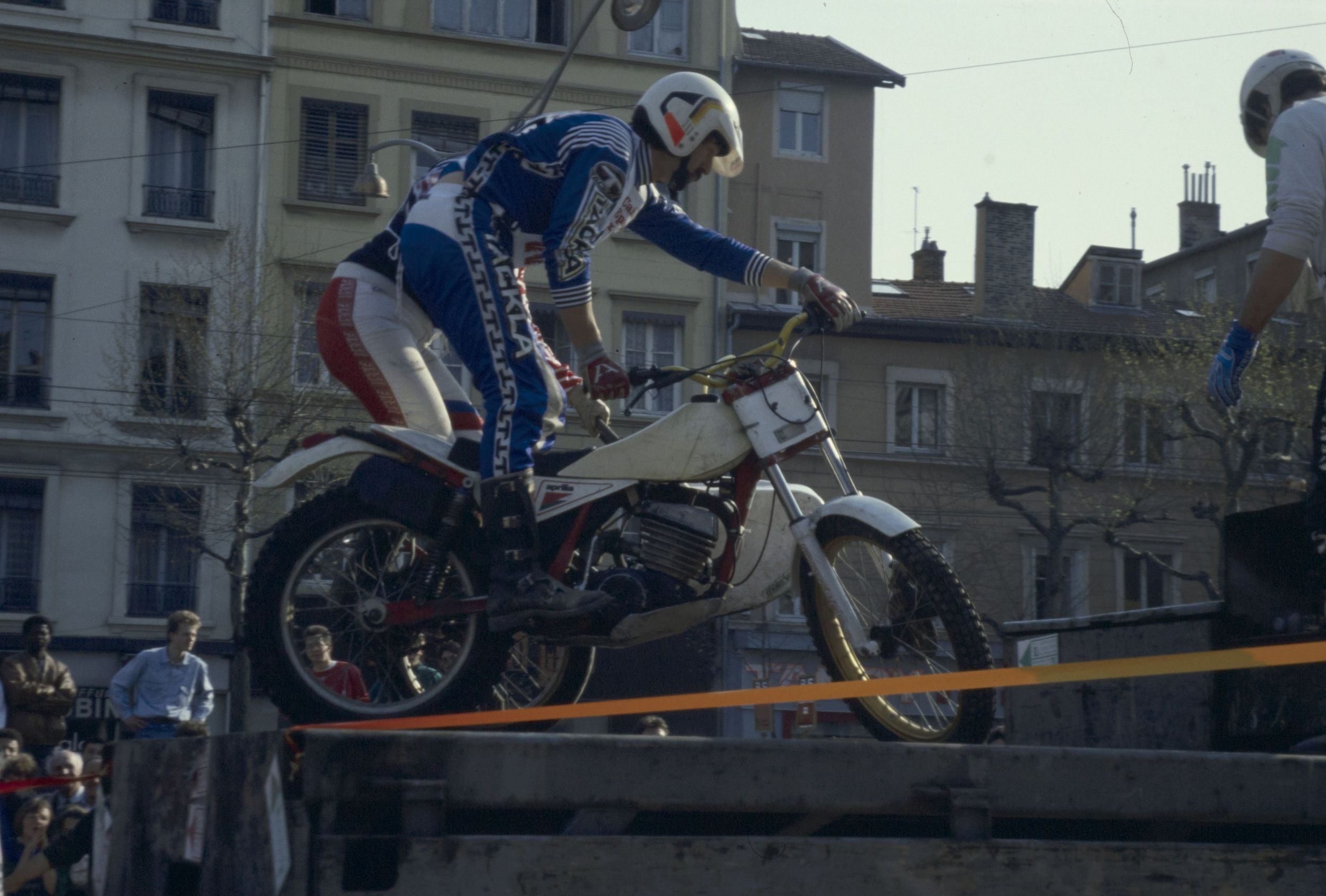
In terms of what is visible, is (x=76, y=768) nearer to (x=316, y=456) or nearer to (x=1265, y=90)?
(x=316, y=456)

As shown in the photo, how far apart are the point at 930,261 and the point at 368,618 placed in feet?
120

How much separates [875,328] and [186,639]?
26.0m

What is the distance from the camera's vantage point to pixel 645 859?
9.01ft

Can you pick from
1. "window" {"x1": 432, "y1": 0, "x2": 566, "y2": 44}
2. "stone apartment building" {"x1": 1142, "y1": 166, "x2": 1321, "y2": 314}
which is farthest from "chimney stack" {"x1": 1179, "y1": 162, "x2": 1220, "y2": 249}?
"window" {"x1": 432, "y1": 0, "x2": 566, "y2": 44}

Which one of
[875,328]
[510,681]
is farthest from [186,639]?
[875,328]

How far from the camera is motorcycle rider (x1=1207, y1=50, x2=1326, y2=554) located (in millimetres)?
4809

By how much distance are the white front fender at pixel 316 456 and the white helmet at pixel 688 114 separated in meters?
1.18

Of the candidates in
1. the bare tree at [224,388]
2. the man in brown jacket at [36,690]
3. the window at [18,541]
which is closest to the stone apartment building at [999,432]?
the bare tree at [224,388]

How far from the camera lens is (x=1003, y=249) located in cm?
3575

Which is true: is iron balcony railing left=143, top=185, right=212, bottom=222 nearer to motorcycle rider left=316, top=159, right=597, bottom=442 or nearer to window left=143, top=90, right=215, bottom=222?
window left=143, top=90, right=215, bottom=222

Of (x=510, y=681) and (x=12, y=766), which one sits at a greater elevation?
(x=510, y=681)

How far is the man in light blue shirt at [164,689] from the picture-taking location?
7289mm

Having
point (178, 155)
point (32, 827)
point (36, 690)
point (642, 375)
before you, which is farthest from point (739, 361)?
point (178, 155)

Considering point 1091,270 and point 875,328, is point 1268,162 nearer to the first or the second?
point 875,328
